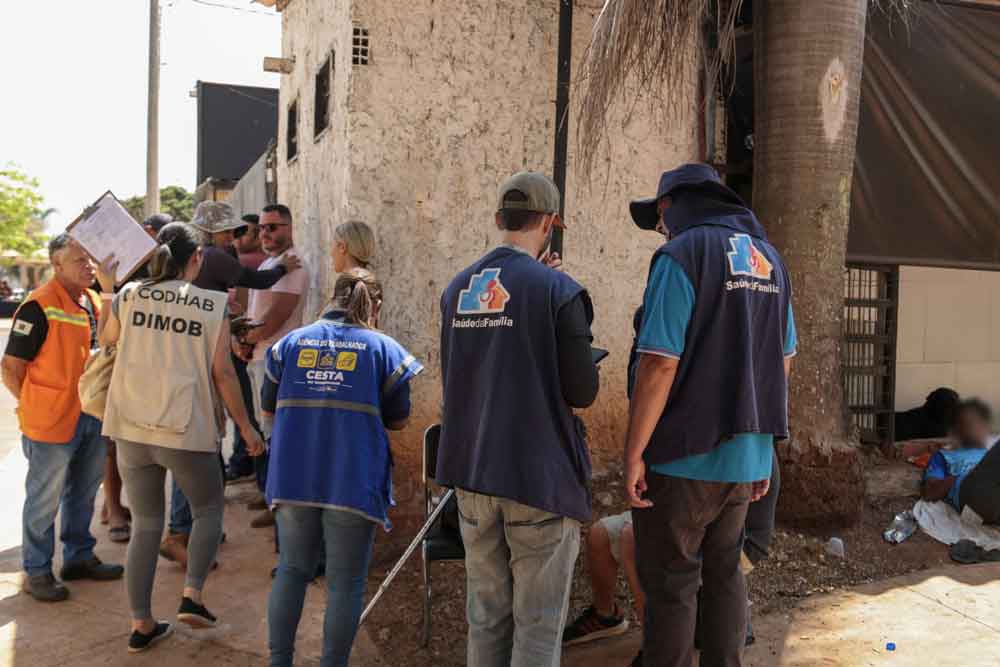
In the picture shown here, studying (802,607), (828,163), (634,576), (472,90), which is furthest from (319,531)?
(828,163)

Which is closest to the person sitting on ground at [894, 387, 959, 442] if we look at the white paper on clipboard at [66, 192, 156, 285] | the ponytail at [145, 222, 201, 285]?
the ponytail at [145, 222, 201, 285]

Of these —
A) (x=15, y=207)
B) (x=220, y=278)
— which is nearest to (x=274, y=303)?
(x=220, y=278)

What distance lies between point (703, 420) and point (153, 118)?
38.8 ft

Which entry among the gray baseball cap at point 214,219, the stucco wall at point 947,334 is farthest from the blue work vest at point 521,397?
the stucco wall at point 947,334

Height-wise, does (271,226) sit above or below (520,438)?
above

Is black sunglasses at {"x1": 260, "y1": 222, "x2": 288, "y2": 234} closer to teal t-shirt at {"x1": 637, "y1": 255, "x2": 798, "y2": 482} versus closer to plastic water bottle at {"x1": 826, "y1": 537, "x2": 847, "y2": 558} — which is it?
teal t-shirt at {"x1": 637, "y1": 255, "x2": 798, "y2": 482}

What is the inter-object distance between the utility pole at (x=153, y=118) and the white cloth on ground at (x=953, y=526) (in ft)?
35.9

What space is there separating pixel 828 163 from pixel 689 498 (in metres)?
2.59

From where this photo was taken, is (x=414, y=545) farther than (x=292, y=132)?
No

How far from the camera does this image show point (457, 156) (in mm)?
4586

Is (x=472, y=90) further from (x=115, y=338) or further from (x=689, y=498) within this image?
(x=689, y=498)

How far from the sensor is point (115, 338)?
11.5 ft

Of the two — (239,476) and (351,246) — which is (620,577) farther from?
(239,476)

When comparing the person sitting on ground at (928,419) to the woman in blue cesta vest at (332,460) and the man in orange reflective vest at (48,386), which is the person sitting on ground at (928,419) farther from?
the man in orange reflective vest at (48,386)
